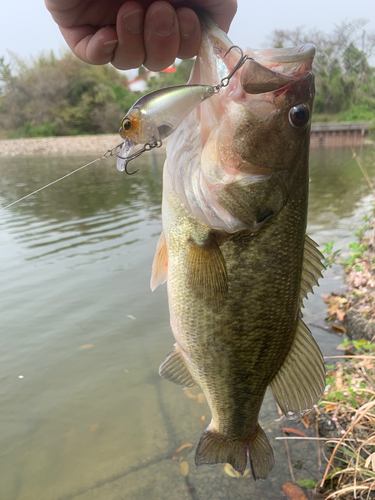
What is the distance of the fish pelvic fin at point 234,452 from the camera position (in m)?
1.62

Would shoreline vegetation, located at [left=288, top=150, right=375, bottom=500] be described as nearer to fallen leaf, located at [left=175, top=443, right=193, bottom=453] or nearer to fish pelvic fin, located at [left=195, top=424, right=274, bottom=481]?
fish pelvic fin, located at [left=195, top=424, right=274, bottom=481]

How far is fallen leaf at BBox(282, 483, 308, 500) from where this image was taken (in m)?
2.49

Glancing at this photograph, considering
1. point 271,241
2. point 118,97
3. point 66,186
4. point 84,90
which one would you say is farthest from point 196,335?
point 118,97

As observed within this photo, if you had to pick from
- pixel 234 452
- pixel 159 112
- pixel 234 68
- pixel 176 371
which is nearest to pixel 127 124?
pixel 159 112

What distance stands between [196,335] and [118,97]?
169 ft

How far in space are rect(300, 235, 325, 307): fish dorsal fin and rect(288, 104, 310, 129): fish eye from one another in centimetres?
45

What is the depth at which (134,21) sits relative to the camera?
136 cm

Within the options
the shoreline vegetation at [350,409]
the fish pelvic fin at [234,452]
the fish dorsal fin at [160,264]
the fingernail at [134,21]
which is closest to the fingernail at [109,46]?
the fingernail at [134,21]

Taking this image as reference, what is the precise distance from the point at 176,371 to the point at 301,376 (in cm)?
55

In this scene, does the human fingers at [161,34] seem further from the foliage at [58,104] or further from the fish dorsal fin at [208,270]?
the foliage at [58,104]

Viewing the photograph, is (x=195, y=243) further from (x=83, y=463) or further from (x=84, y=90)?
(x=84, y=90)

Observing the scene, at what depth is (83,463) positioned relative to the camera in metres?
3.06

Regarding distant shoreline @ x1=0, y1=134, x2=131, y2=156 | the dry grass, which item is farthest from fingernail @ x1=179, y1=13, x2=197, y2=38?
distant shoreline @ x1=0, y1=134, x2=131, y2=156

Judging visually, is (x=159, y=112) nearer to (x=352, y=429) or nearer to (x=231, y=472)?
(x=352, y=429)
